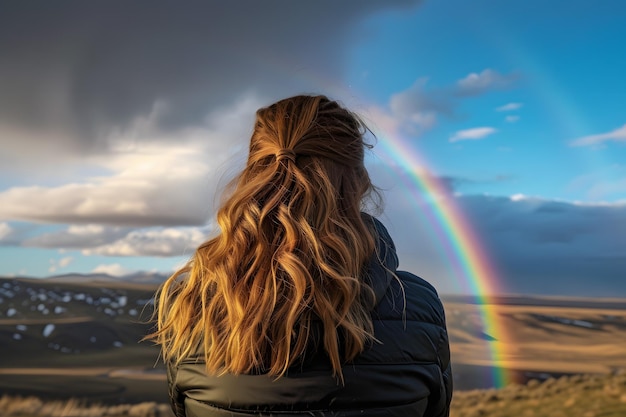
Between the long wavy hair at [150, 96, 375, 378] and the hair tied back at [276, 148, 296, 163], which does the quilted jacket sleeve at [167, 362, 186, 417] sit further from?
the hair tied back at [276, 148, 296, 163]

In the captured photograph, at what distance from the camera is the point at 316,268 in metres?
1.18

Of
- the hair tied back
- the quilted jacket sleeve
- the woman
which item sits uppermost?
the hair tied back

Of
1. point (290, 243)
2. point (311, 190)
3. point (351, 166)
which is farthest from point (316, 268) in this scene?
point (351, 166)

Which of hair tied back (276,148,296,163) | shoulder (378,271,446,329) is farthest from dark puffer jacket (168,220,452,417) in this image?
hair tied back (276,148,296,163)

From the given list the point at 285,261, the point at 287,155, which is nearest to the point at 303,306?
the point at 285,261

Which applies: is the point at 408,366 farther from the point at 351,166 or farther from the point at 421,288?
the point at 351,166

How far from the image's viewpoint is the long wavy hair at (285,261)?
1.11 metres

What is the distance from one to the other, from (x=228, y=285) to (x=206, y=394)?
0.76ft

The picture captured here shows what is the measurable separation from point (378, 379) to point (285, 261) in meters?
0.31

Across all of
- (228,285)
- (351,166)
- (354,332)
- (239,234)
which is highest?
(351,166)

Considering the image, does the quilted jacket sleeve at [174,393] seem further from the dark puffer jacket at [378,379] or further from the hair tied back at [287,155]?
the hair tied back at [287,155]

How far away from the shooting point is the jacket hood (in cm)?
115

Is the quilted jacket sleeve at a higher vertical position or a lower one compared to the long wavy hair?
lower

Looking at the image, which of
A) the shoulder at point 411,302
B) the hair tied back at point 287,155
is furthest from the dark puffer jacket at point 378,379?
the hair tied back at point 287,155
